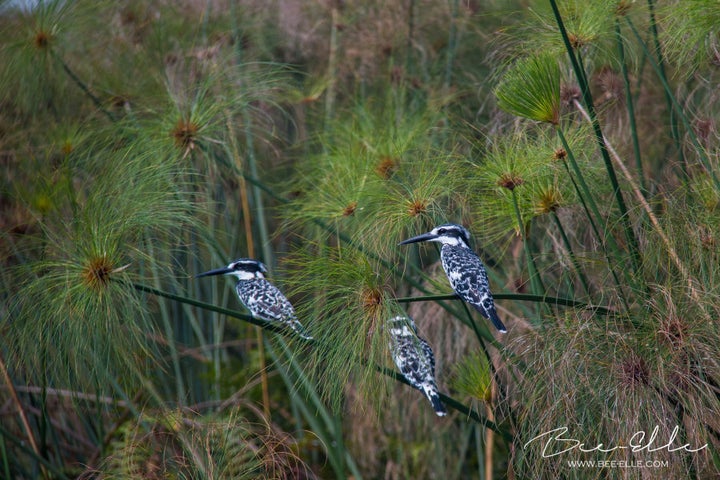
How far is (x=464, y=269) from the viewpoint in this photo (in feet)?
10.5

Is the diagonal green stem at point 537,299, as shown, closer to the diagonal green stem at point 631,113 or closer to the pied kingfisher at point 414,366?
the pied kingfisher at point 414,366

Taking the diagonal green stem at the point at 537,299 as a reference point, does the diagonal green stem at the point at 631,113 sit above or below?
above

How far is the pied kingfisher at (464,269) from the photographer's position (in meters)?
3.10

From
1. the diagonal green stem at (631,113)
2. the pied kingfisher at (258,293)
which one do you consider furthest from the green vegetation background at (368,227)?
the pied kingfisher at (258,293)

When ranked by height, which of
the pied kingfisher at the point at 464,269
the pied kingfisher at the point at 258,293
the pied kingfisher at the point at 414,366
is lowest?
the pied kingfisher at the point at 414,366

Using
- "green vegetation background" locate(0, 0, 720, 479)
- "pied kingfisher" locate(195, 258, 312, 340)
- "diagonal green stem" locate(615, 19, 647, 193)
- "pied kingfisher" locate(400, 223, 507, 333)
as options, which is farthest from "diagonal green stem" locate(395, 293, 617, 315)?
"pied kingfisher" locate(195, 258, 312, 340)

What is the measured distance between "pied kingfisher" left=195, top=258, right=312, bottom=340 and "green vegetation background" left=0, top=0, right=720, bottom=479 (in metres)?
0.13

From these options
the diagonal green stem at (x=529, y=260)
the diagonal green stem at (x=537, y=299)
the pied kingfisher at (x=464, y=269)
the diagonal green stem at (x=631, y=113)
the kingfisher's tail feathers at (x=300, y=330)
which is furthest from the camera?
the diagonal green stem at (x=631, y=113)

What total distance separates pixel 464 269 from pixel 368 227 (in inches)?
23.9

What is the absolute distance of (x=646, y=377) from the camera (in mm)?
2678

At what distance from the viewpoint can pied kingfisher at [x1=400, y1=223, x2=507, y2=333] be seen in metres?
3.10

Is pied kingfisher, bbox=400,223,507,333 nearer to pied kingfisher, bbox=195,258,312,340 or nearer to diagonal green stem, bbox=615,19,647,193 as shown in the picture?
pied kingfisher, bbox=195,258,312,340

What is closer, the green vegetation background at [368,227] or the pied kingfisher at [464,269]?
the green vegetation background at [368,227]

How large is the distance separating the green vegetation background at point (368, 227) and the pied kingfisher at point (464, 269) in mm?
91
